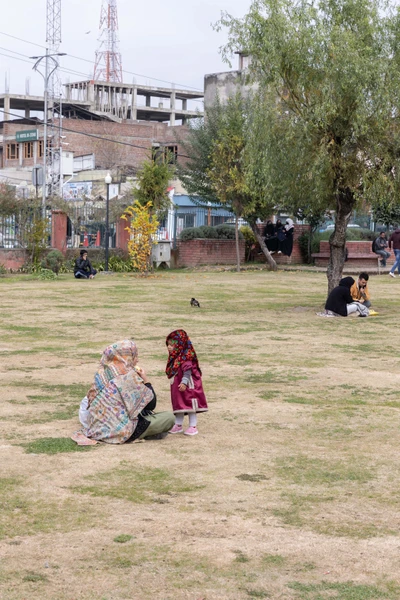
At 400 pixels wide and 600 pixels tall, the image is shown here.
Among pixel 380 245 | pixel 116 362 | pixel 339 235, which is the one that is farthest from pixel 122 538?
pixel 380 245

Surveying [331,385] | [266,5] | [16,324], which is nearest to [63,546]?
[331,385]

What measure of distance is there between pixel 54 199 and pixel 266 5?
1942cm

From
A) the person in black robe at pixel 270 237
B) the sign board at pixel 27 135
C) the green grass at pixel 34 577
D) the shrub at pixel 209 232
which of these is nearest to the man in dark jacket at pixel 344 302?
the green grass at pixel 34 577

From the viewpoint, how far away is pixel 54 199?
3744 centimetres

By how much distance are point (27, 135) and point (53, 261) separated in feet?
158

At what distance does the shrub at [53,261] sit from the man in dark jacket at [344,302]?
1561cm

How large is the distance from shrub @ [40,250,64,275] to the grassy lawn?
18296 mm

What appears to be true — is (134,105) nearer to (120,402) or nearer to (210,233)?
(210,233)

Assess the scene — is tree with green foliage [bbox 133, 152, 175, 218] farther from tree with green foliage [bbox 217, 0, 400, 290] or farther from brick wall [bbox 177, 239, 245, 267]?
tree with green foliage [bbox 217, 0, 400, 290]

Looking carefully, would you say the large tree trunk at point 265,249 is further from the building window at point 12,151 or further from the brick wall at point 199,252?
the building window at point 12,151

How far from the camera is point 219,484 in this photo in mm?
7109

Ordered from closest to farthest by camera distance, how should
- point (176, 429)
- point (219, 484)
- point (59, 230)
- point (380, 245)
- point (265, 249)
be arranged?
point (219, 484)
point (176, 429)
point (59, 230)
point (380, 245)
point (265, 249)

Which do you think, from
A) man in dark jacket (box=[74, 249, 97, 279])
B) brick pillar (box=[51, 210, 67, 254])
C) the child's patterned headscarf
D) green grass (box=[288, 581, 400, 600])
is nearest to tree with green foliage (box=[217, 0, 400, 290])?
the child's patterned headscarf

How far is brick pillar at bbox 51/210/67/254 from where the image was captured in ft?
118
